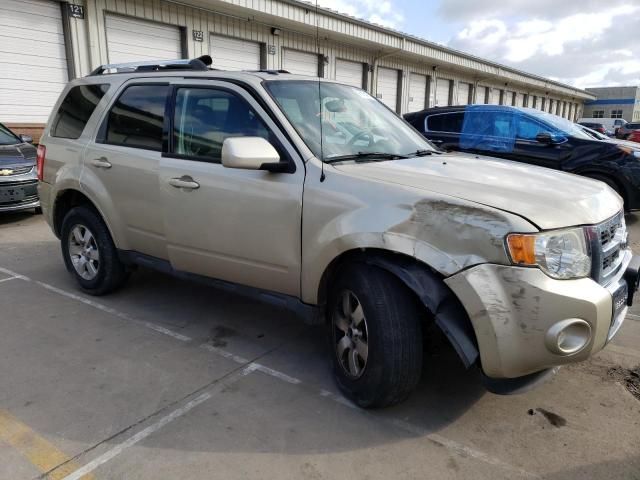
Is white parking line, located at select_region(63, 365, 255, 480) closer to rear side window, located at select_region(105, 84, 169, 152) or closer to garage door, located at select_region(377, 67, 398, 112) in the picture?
rear side window, located at select_region(105, 84, 169, 152)

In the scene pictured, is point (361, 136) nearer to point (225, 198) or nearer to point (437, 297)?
point (225, 198)

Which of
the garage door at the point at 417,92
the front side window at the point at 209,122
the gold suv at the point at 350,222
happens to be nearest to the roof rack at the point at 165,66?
the gold suv at the point at 350,222

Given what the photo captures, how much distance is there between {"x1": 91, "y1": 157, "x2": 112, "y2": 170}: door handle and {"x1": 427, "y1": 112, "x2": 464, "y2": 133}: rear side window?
21.5ft

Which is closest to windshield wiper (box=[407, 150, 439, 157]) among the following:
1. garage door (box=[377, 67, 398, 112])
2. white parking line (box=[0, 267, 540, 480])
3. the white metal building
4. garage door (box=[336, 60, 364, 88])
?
white parking line (box=[0, 267, 540, 480])

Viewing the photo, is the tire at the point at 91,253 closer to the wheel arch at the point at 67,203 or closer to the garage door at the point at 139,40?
the wheel arch at the point at 67,203

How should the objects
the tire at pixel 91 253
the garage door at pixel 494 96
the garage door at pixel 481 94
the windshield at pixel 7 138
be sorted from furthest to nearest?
1. the garage door at pixel 494 96
2. the garage door at pixel 481 94
3. the windshield at pixel 7 138
4. the tire at pixel 91 253

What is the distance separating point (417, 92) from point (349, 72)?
16.9 feet

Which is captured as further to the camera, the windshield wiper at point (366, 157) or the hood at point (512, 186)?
the windshield wiper at point (366, 157)

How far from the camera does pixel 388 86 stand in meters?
19.9

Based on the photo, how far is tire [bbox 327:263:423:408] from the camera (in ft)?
8.67

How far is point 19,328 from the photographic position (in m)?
4.01

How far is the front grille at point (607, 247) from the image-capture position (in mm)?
2467

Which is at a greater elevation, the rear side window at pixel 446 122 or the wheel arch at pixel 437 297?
the rear side window at pixel 446 122

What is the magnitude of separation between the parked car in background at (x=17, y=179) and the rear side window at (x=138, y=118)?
4.37 meters
